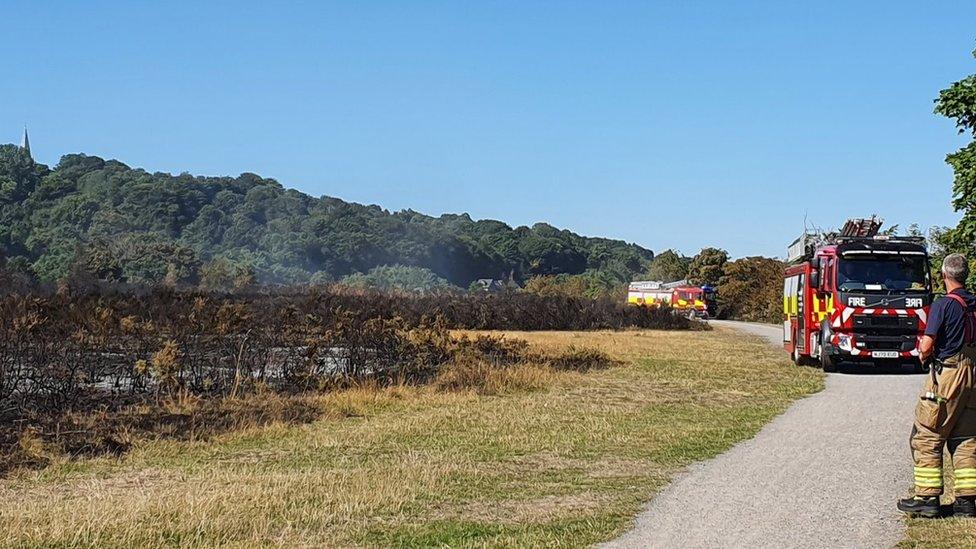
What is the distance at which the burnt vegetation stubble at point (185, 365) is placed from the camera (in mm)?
15047

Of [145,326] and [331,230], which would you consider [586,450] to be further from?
[331,230]

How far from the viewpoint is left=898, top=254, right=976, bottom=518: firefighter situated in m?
8.32

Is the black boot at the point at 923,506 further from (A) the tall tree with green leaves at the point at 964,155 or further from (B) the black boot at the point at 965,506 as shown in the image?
(A) the tall tree with green leaves at the point at 964,155

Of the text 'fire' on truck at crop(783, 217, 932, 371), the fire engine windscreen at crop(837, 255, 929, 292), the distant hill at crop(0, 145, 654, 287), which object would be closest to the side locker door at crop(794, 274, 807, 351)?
the text 'fire' on truck at crop(783, 217, 932, 371)

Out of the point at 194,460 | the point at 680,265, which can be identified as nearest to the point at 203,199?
the point at 680,265

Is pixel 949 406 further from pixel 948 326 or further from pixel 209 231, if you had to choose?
pixel 209 231

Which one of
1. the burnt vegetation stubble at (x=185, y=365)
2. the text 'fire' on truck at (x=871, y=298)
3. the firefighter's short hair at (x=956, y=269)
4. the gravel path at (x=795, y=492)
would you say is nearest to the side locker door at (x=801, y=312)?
the text 'fire' on truck at (x=871, y=298)


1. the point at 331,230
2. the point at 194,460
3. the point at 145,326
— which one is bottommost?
the point at 194,460

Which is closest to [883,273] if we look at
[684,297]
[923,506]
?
[923,506]

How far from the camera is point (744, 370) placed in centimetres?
2575

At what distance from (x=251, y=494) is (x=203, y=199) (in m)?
102

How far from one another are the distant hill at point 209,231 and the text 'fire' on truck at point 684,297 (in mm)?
25012

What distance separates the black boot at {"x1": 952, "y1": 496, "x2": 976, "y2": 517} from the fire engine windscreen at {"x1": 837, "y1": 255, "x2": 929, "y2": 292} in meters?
16.3

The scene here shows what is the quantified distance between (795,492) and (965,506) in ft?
5.43
